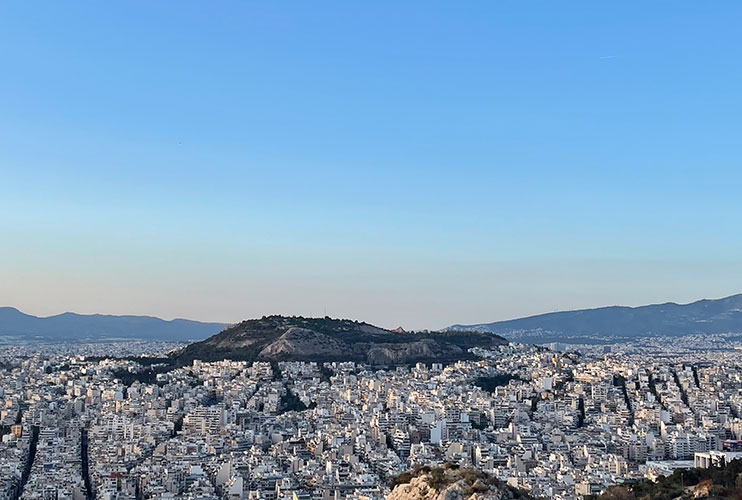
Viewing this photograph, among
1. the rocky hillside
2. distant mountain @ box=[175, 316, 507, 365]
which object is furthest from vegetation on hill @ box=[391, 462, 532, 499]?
distant mountain @ box=[175, 316, 507, 365]

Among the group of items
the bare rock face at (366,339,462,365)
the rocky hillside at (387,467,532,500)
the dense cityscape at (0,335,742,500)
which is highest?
the bare rock face at (366,339,462,365)

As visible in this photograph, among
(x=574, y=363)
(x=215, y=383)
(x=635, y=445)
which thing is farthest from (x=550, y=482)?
(x=574, y=363)

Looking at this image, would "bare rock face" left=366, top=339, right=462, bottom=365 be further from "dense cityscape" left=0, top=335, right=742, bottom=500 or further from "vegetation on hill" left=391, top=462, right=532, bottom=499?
"vegetation on hill" left=391, top=462, right=532, bottom=499

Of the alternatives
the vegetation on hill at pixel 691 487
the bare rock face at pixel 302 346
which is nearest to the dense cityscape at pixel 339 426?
the vegetation on hill at pixel 691 487

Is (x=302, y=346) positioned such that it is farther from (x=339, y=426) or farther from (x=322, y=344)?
(x=339, y=426)

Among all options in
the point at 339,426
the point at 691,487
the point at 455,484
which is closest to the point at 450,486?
the point at 455,484
